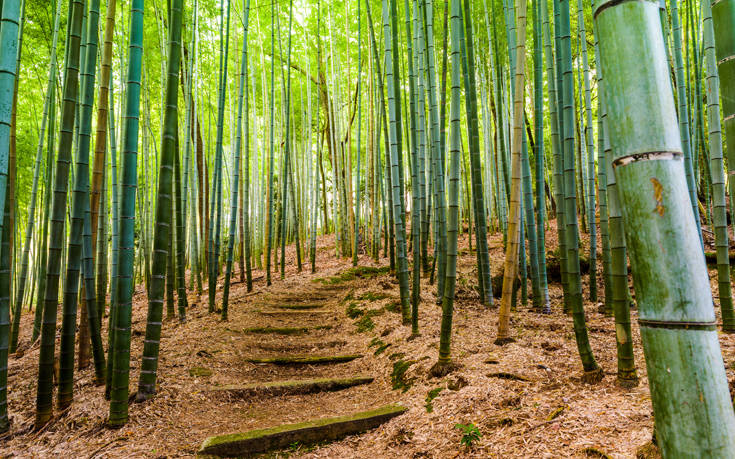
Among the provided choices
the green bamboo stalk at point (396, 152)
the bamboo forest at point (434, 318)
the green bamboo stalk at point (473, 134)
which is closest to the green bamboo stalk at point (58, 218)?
the bamboo forest at point (434, 318)

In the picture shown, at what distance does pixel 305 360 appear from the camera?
3.13 metres

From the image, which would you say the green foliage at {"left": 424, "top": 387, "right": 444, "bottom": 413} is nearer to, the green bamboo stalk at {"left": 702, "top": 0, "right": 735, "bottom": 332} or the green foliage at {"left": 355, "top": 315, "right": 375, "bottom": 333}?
the green foliage at {"left": 355, "top": 315, "right": 375, "bottom": 333}

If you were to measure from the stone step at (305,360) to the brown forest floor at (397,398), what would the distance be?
0.25ft

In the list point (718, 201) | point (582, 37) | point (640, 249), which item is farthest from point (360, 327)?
point (640, 249)

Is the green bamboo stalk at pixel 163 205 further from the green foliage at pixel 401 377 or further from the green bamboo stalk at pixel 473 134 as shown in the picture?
the green bamboo stalk at pixel 473 134

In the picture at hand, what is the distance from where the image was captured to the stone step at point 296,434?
6.17ft

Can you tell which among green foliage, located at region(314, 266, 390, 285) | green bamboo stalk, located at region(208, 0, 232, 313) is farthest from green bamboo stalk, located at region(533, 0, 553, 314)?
green bamboo stalk, located at region(208, 0, 232, 313)

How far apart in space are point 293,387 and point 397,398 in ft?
2.37

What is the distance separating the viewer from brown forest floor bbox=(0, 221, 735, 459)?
5.01ft

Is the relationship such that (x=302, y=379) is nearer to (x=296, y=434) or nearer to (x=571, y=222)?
(x=296, y=434)

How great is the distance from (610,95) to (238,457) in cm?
208

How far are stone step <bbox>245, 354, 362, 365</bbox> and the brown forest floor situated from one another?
0.25 ft

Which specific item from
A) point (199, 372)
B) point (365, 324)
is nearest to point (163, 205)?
point (199, 372)

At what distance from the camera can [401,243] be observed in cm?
307
